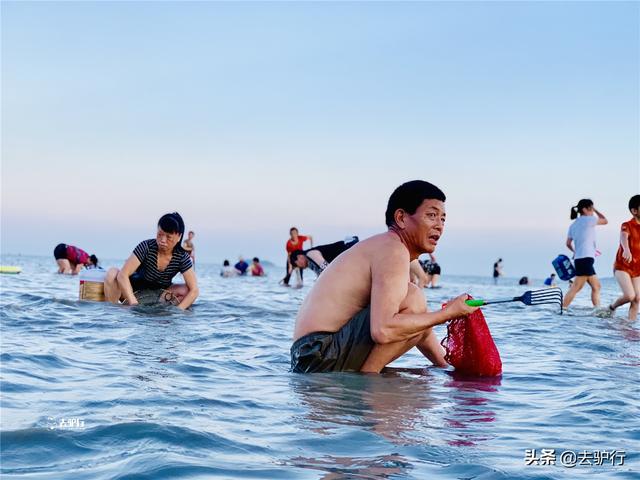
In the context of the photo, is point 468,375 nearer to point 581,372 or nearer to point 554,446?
point 581,372

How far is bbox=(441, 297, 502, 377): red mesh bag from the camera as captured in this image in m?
5.62

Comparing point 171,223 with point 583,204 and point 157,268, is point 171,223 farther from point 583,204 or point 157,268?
point 583,204

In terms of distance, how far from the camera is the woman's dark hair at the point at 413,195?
5051mm

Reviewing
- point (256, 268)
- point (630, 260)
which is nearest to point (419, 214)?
point (630, 260)

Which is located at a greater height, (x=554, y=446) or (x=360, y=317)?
(x=360, y=317)

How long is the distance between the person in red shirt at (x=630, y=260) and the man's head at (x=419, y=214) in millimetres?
6910

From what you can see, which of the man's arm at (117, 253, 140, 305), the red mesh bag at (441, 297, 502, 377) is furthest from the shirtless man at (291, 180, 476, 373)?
the man's arm at (117, 253, 140, 305)

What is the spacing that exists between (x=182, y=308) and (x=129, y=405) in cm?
598

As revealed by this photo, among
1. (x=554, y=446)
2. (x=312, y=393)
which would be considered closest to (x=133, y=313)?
(x=312, y=393)

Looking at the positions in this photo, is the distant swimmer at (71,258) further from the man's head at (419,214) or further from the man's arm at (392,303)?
the man's arm at (392,303)

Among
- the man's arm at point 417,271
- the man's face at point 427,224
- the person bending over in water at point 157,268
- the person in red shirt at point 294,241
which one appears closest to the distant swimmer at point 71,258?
the person in red shirt at point 294,241

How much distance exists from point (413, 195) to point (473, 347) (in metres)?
→ 1.37

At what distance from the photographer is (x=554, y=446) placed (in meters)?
3.61

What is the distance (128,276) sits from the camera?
9.45m
